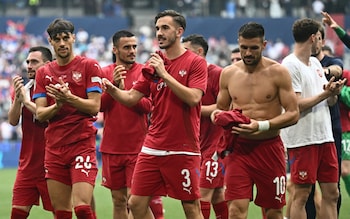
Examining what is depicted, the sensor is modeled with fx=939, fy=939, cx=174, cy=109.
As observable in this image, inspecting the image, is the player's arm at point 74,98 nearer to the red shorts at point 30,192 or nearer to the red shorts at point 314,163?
the red shorts at point 30,192

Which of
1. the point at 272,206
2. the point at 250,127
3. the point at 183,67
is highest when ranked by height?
the point at 183,67

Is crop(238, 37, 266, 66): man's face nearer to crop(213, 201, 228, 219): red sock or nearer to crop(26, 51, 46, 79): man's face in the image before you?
crop(26, 51, 46, 79): man's face

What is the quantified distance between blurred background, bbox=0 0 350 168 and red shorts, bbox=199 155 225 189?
69.3ft

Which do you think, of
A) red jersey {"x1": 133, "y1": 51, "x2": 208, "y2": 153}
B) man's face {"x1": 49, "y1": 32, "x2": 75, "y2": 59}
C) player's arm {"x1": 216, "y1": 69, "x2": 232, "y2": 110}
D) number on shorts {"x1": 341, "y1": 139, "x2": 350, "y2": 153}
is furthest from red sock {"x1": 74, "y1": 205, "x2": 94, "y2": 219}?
number on shorts {"x1": 341, "y1": 139, "x2": 350, "y2": 153}

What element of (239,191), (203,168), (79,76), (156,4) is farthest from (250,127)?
(156,4)

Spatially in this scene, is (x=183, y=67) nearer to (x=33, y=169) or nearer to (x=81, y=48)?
(x=33, y=169)

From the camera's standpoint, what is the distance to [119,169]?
37.3 ft

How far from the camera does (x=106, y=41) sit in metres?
36.5

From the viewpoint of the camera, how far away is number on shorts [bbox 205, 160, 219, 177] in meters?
11.9

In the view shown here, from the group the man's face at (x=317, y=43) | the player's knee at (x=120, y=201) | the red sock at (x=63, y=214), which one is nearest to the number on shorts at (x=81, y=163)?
the red sock at (x=63, y=214)

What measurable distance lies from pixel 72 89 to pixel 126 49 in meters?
1.44

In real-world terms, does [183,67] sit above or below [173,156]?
above

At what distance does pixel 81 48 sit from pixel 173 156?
2662 cm

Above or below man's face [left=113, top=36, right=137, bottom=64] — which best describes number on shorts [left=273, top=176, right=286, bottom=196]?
below
